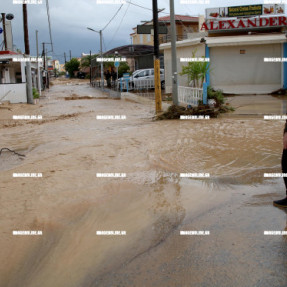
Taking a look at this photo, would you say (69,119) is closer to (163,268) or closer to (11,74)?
(163,268)

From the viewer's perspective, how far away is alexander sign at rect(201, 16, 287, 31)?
20.8m

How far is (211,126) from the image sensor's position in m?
11.0

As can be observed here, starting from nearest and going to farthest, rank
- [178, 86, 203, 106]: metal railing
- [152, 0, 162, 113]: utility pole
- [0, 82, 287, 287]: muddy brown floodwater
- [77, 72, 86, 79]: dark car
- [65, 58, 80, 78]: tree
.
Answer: [0, 82, 287, 287]: muddy brown floodwater < [178, 86, 203, 106]: metal railing < [152, 0, 162, 113]: utility pole < [77, 72, 86, 79]: dark car < [65, 58, 80, 78]: tree

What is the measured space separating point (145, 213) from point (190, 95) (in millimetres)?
10033

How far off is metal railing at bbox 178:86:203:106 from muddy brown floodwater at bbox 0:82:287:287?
4453mm

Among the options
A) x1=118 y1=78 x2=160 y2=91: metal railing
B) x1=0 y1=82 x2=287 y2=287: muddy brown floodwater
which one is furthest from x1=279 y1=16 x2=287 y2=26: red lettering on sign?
x1=0 y1=82 x2=287 y2=287: muddy brown floodwater

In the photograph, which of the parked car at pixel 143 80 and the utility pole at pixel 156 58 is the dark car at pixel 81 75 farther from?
the utility pole at pixel 156 58

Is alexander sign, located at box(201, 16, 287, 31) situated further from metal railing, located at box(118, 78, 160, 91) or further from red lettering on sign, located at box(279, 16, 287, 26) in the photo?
metal railing, located at box(118, 78, 160, 91)

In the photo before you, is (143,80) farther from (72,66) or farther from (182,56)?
(72,66)

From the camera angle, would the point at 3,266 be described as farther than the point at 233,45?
No

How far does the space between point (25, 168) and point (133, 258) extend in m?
3.93

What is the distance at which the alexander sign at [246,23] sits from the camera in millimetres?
20844

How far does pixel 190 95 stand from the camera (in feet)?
47.4

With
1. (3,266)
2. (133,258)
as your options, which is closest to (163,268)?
(133,258)
